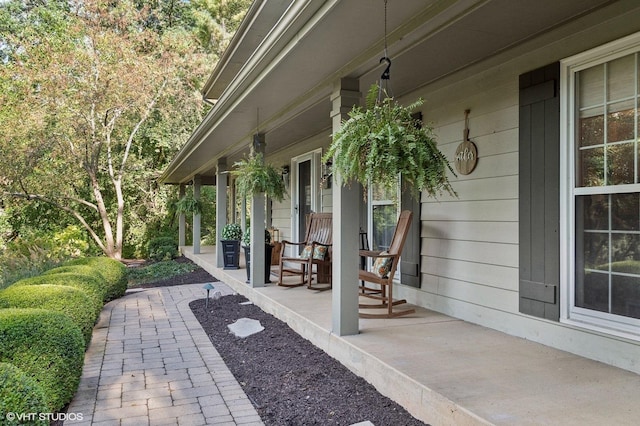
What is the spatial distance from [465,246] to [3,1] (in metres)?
20.8

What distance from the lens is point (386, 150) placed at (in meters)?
2.56

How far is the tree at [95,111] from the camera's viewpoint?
36.9ft

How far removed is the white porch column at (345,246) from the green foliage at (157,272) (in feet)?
19.7

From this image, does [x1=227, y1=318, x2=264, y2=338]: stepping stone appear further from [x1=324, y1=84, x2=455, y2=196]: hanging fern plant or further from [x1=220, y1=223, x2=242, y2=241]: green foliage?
[x1=220, y1=223, x2=242, y2=241]: green foliage

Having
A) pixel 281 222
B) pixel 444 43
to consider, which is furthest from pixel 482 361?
pixel 281 222

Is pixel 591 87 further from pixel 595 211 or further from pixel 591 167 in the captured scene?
pixel 595 211

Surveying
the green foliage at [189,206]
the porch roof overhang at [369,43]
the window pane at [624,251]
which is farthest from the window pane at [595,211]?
the green foliage at [189,206]

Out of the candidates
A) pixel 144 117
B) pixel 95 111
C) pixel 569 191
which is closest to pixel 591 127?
pixel 569 191

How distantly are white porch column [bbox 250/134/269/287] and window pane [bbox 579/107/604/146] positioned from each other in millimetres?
3746

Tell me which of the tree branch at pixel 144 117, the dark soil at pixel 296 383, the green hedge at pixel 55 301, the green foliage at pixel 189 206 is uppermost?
the tree branch at pixel 144 117

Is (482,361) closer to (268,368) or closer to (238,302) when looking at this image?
(268,368)

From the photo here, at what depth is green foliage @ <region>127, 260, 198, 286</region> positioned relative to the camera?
8.84m

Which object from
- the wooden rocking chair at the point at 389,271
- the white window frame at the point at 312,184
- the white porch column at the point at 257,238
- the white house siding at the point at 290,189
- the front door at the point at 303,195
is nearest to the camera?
the wooden rocking chair at the point at 389,271

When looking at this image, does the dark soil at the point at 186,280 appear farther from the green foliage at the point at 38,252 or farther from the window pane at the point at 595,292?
the window pane at the point at 595,292
